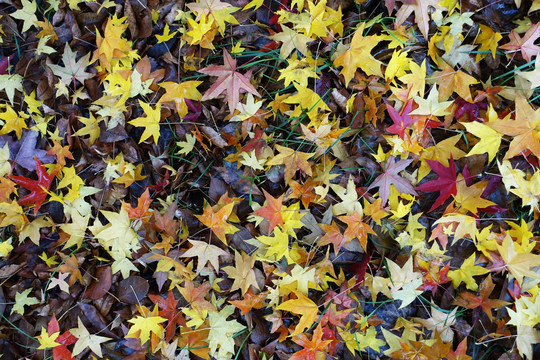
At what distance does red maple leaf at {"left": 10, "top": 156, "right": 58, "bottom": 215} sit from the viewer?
5.00ft

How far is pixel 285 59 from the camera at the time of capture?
147 centimetres

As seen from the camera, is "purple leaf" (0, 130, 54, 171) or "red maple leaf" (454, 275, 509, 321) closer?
"red maple leaf" (454, 275, 509, 321)

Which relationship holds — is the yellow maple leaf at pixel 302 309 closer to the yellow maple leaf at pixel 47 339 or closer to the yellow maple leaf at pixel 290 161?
the yellow maple leaf at pixel 290 161

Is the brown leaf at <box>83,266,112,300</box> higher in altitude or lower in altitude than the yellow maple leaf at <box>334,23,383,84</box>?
lower

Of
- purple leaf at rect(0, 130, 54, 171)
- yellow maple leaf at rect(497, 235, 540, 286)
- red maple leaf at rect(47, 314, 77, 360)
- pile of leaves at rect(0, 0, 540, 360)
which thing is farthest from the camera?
purple leaf at rect(0, 130, 54, 171)

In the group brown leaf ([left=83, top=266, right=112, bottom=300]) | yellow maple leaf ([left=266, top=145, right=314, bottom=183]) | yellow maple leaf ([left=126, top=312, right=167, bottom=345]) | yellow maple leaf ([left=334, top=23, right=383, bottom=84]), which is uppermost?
yellow maple leaf ([left=334, top=23, right=383, bottom=84])

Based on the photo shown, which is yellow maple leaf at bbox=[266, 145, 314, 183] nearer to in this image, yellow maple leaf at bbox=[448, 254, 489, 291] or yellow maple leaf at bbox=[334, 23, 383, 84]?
yellow maple leaf at bbox=[334, 23, 383, 84]

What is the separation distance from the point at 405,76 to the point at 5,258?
177 cm

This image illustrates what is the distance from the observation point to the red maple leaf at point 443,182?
4.35 ft

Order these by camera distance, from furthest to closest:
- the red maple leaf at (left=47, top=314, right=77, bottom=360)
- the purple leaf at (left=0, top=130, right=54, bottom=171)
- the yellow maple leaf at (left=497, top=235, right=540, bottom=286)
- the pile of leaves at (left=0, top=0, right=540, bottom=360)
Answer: the purple leaf at (left=0, top=130, right=54, bottom=171), the red maple leaf at (left=47, top=314, right=77, bottom=360), the pile of leaves at (left=0, top=0, right=540, bottom=360), the yellow maple leaf at (left=497, top=235, right=540, bottom=286)

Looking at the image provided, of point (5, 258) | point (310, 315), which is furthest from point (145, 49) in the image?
point (310, 315)

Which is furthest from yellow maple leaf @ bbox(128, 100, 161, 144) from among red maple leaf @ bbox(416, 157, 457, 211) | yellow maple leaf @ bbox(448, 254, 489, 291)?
yellow maple leaf @ bbox(448, 254, 489, 291)

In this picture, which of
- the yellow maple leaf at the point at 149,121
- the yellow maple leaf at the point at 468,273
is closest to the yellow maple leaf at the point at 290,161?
the yellow maple leaf at the point at 149,121

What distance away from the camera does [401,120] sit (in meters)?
1.38
